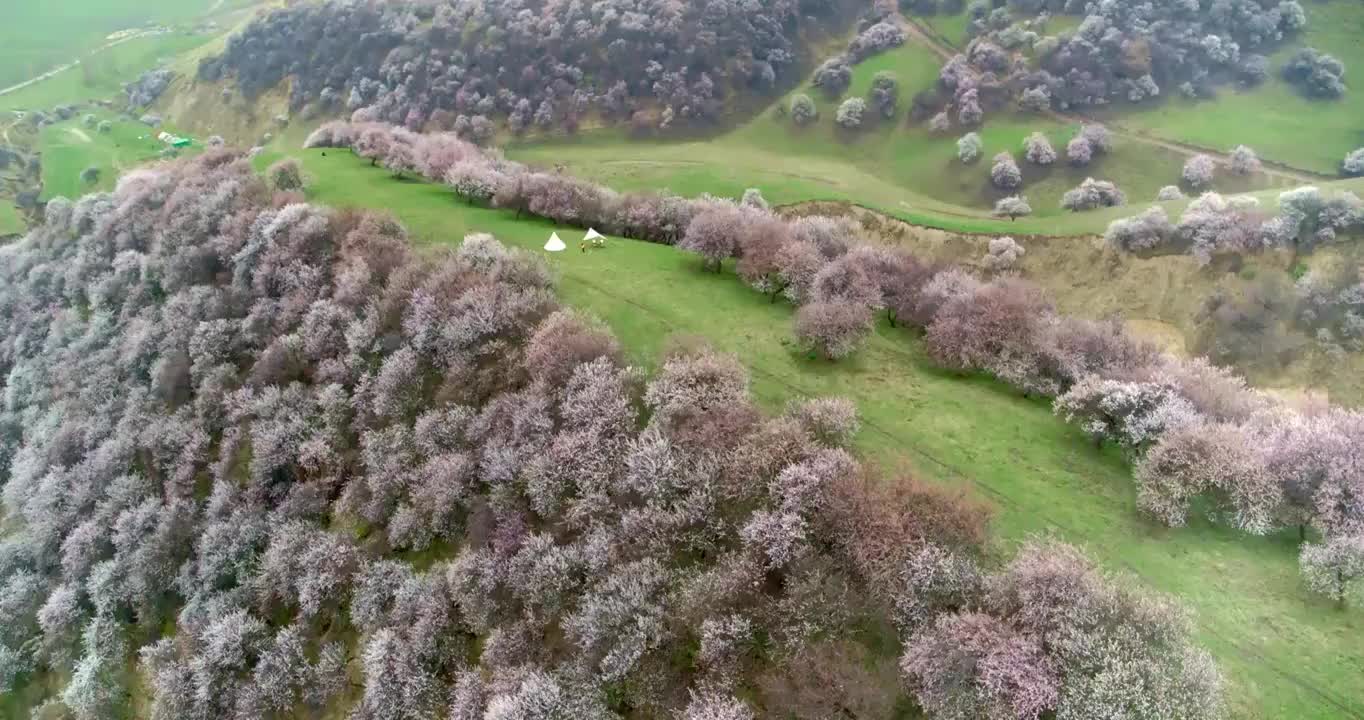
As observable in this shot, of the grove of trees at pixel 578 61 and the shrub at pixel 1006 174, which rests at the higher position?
the grove of trees at pixel 578 61

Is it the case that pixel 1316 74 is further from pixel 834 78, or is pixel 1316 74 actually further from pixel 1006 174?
pixel 834 78

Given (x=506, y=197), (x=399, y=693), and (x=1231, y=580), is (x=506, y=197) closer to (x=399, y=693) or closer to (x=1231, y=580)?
(x=399, y=693)

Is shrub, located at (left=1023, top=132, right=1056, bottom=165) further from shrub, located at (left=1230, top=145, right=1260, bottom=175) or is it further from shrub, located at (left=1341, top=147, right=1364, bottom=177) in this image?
shrub, located at (left=1341, top=147, right=1364, bottom=177)

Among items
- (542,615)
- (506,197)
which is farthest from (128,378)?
(542,615)

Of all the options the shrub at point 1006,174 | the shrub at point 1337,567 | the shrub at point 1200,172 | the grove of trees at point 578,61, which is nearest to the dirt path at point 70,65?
the grove of trees at point 578,61

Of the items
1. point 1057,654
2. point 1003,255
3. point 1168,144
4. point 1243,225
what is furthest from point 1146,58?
point 1057,654

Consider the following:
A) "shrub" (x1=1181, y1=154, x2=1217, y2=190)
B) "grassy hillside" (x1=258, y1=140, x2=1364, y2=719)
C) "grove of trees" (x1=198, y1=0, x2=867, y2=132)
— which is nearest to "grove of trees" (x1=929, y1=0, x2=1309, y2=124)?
"shrub" (x1=1181, y1=154, x2=1217, y2=190)

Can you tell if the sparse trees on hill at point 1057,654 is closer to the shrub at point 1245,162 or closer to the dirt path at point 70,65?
the shrub at point 1245,162

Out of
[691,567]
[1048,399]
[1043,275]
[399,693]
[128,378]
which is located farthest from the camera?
[1043,275]
